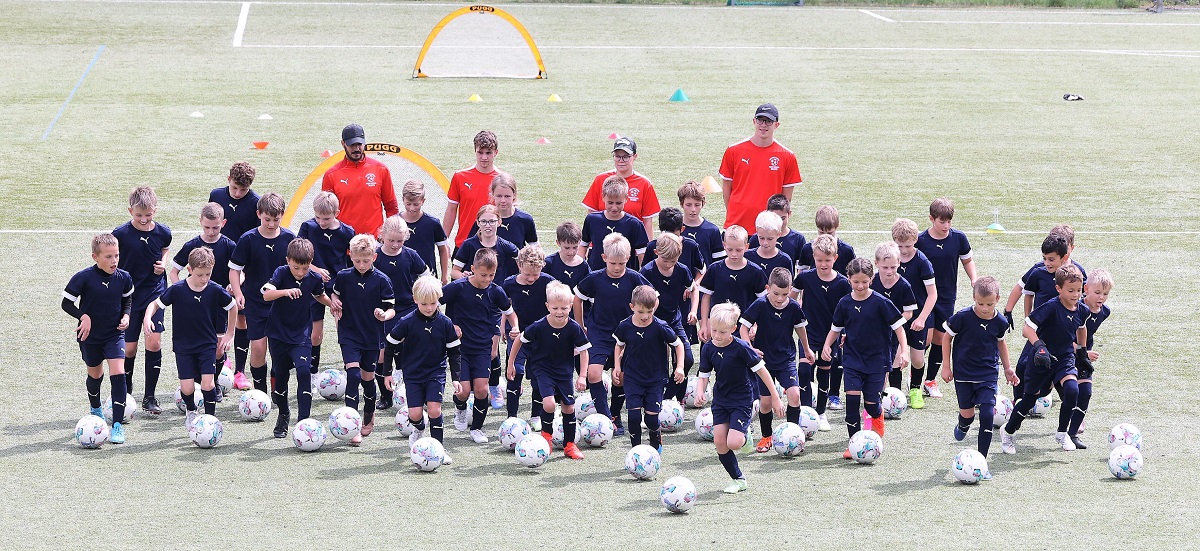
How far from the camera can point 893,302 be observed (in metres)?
12.7

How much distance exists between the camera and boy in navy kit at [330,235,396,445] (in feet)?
40.5

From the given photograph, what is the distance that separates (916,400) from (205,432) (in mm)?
6873

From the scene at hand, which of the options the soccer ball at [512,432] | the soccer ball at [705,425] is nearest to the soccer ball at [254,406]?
the soccer ball at [512,432]

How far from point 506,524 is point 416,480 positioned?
1.32 meters

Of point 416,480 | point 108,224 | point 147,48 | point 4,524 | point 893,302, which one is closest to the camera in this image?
point 4,524

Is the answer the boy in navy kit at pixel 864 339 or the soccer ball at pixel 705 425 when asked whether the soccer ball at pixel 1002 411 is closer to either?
the boy in navy kit at pixel 864 339

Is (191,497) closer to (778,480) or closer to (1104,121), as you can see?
(778,480)

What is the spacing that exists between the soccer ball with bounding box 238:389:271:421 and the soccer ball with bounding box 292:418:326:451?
988mm

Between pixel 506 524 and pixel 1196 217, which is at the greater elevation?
pixel 1196 217

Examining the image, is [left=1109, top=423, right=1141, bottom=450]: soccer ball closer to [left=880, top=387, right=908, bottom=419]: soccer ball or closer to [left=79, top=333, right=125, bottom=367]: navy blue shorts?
[left=880, top=387, right=908, bottom=419]: soccer ball

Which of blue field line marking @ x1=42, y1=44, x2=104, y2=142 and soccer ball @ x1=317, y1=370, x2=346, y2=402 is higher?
blue field line marking @ x1=42, y1=44, x2=104, y2=142

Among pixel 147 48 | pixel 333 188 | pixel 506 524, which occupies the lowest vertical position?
pixel 506 524

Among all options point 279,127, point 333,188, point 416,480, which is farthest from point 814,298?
point 279,127

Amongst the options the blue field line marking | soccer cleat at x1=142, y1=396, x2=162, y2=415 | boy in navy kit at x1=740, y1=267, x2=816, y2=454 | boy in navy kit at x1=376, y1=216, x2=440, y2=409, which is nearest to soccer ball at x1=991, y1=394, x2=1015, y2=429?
boy in navy kit at x1=740, y1=267, x2=816, y2=454
